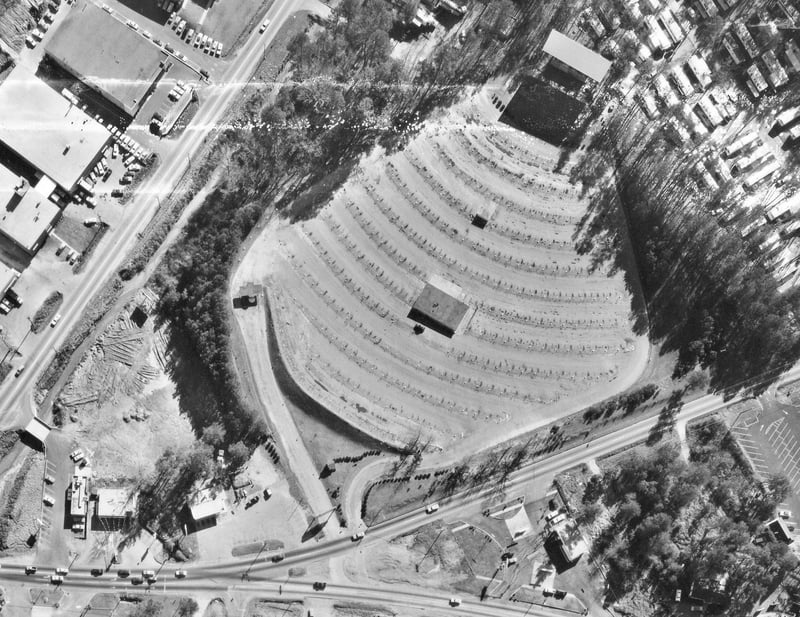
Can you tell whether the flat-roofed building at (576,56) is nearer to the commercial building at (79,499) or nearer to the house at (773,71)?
the house at (773,71)

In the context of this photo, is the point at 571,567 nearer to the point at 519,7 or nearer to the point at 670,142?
the point at 670,142

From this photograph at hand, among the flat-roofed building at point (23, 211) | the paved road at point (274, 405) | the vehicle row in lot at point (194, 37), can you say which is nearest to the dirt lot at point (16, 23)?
the flat-roofed building at point (23, 211)

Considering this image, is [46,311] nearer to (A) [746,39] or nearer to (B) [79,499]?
(B) [79,499]

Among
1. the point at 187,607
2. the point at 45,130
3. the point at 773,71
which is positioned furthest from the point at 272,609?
the point at 773,71

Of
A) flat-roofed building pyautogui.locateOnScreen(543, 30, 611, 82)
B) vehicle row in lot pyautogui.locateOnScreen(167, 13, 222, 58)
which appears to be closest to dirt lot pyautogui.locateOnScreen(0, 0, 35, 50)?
vehicle row in lot pyautogui.locateOnScreen(167, 13, 222, 58)

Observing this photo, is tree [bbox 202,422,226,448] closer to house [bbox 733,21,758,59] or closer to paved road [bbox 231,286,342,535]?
paved road [bbox 231,286,342,535]

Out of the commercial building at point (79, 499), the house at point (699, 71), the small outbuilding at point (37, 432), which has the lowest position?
the commercial building at point (79, 499)
